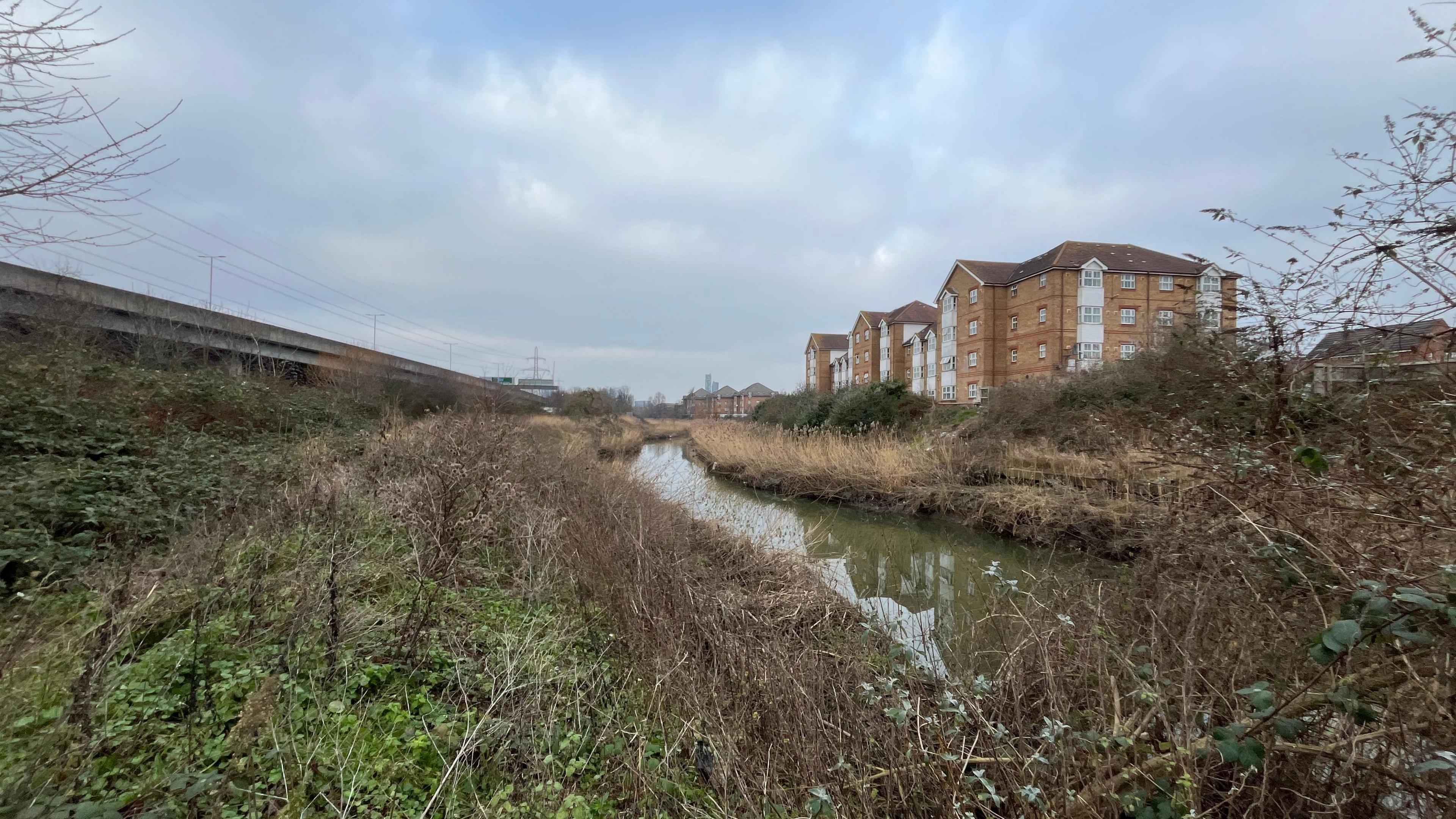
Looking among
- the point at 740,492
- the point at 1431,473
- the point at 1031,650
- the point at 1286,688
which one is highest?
the point at 1431,473

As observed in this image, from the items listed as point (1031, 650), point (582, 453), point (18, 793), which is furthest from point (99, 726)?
point (582, 453)

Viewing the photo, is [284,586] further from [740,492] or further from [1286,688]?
[740,492]

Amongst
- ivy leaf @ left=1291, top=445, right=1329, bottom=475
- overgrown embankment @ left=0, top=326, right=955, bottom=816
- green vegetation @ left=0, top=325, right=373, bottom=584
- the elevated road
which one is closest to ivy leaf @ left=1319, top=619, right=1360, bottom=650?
ivy leaf @ left=1291, top=445, right=1329, bottom=475

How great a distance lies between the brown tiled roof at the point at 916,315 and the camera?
4453 cm

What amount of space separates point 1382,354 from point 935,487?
9.75 meters

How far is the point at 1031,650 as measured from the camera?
2969mm

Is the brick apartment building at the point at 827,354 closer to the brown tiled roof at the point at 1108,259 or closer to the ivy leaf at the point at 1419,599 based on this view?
the brown tiled roof at the point at 1108,259

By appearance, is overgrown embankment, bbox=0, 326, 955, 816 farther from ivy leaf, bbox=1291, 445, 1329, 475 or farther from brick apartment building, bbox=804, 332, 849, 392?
brick apartment building, bbox=804, 332, 849, 392

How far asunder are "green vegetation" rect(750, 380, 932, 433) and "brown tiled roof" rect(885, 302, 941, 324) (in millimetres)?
23804

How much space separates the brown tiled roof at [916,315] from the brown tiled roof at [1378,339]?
141 ft

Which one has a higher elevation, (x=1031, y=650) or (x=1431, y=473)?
(x=1431, y=473)

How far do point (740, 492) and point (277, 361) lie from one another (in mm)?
18464

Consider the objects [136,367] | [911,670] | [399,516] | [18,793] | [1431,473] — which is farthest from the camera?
[136,367]

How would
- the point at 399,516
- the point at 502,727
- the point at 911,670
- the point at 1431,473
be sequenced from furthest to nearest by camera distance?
the point at 399,516, the point at 911,670, the point at 502,727, the point at 1431,473
